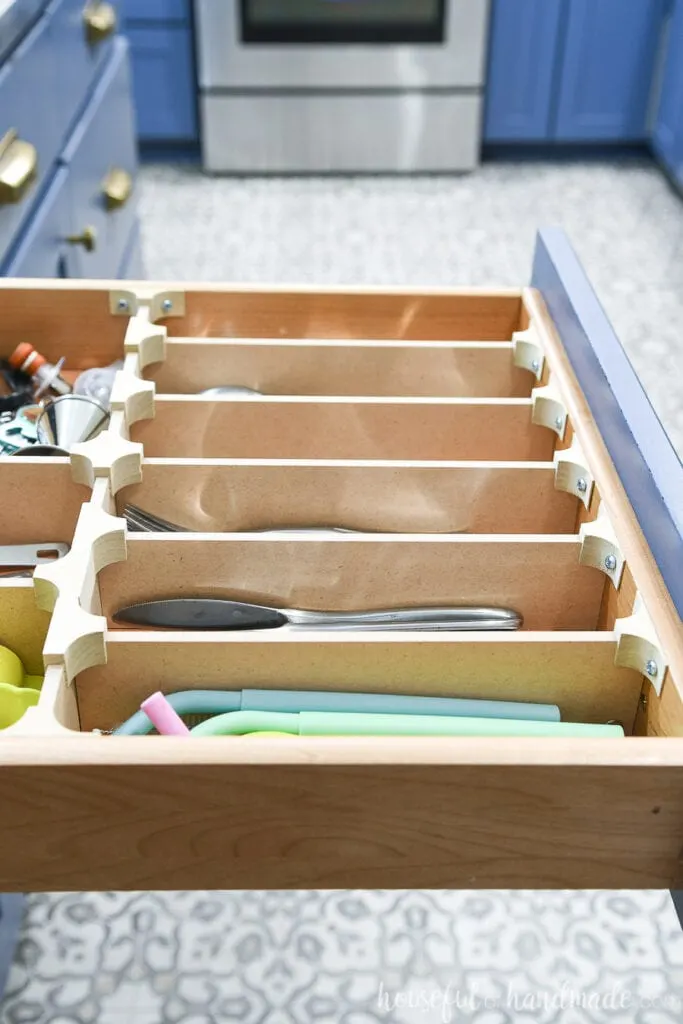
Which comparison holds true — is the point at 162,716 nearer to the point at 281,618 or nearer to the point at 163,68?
the point at 281,618

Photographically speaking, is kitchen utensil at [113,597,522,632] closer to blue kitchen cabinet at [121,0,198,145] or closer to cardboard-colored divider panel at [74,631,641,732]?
cardboard-colored divider panel at [74,631,641,732]

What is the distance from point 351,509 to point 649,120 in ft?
10.7

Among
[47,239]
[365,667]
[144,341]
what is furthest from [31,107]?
[365,667]

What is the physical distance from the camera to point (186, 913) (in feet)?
4.33

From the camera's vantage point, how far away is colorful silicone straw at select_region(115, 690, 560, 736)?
0.74 metres

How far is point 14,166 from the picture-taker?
1324 millimetres

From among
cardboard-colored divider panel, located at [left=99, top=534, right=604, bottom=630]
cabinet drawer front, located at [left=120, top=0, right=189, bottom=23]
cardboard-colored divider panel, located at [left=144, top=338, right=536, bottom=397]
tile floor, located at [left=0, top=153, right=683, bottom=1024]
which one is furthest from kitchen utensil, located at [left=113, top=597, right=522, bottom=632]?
cabinet drawer front, located at [left=120, top=0, right=189, bottom=23]

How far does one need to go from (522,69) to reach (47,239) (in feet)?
8.26

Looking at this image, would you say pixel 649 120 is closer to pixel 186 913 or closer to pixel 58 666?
pixel 186 913

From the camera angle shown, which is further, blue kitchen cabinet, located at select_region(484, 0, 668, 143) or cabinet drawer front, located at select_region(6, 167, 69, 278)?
blue kitchen cabinet, located at select_region(484, 0, 668, 143)

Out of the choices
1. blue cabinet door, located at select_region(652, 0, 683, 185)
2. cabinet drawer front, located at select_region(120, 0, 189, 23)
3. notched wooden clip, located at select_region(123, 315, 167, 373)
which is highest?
notched wooden clip, located at select_region(123, 315, 167, 373)

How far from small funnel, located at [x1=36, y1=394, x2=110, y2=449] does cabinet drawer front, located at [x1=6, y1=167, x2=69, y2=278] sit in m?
0.41

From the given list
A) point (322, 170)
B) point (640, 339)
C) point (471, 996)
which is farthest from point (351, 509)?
point (322, 170)

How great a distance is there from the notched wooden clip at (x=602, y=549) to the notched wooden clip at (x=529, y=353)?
0.28m
